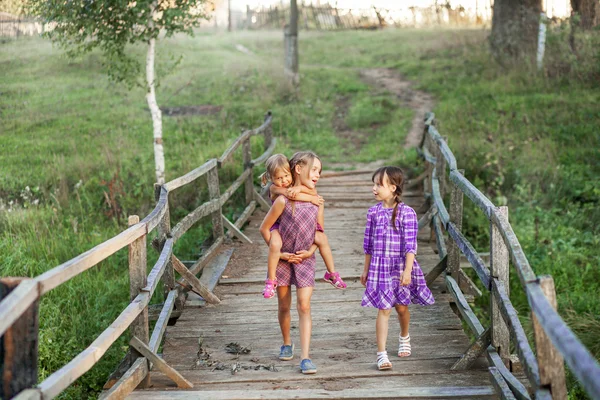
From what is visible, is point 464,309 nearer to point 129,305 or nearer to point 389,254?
point 389,254

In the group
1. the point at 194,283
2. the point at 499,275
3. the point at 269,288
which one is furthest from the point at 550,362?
the point at 194,283

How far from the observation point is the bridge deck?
4887mm

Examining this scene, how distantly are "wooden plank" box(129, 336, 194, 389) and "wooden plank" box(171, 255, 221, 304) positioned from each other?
1.38 metres

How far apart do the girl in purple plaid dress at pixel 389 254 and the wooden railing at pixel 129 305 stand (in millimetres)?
1434

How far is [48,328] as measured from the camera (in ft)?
23.9

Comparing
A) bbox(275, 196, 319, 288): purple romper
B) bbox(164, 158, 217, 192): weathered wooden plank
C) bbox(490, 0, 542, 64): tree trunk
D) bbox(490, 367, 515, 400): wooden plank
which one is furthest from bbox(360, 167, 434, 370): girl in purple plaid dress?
bbox(490, 0, 542, 64): tree trunk

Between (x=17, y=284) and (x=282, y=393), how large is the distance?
2070 mm

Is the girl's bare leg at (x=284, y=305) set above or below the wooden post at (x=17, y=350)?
below

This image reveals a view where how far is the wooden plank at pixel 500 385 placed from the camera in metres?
4.43

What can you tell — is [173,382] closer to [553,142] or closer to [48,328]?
[48,328]

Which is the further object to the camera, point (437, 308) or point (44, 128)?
point (44, 128)

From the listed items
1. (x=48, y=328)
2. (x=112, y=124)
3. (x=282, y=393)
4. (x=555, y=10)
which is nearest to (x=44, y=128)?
(x=112, y=124)

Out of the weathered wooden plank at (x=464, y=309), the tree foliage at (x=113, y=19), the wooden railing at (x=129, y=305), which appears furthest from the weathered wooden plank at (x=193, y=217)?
the tree foliage at (x=113, y=19)

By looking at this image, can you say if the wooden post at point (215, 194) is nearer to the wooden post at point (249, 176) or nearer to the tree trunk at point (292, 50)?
the wooden post at point (249, 176)
